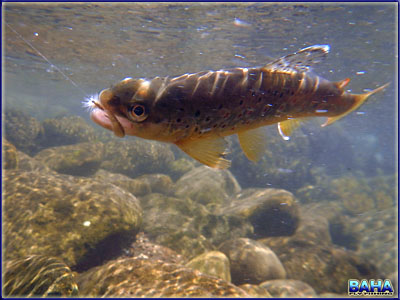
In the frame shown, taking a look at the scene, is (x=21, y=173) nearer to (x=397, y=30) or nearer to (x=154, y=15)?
(x=154, y=15)

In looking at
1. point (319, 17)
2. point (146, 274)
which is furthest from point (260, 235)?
point (319, 17)

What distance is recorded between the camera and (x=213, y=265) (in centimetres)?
523

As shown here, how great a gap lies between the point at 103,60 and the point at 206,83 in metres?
24.0

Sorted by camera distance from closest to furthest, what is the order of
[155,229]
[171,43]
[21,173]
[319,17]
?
1. [21,173]
2. [155,229]
3. [319,17]
4. [171,43]

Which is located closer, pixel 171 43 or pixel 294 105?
pixel 294 105

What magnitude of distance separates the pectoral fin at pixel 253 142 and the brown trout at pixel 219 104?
0.5 inches

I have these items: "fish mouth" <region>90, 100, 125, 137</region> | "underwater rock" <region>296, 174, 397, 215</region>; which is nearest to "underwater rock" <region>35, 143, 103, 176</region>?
"fish mouth" <region>90, 100, 125, 137</region>

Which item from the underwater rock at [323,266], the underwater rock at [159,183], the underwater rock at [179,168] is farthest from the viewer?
the underwater rock at [179,168]

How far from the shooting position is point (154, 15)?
42.3 feet

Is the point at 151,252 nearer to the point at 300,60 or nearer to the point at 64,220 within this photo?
the point at 64,220

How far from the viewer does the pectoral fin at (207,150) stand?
2.34 metres

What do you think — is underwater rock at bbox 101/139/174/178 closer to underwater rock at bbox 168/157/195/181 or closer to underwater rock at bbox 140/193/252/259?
underwater rock at bbox 168/157/195/181

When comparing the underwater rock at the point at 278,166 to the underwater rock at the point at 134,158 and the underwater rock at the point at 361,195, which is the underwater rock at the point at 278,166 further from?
the underwater rock at the point at 134,158

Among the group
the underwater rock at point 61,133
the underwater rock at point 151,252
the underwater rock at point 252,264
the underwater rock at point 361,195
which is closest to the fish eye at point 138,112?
the underwater rock at point 151,252
